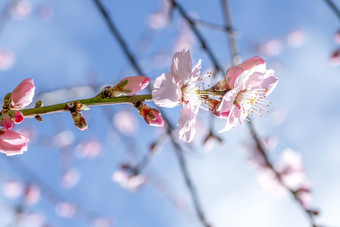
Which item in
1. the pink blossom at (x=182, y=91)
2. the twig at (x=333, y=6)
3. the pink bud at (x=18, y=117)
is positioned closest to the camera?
the pink bud at (x=18, y=117)

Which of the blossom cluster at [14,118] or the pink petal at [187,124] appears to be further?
the pink petal at [187,124]

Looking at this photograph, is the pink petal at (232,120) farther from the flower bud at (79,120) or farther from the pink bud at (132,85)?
the flower bud at (79,120)

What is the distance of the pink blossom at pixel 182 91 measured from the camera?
1.19m

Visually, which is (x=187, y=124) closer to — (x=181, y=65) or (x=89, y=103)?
(x=181, y=65)

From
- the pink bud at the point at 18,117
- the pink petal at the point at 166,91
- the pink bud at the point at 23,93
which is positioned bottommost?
the pink petal at the point at 166,91

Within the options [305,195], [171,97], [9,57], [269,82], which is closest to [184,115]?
[171,97]

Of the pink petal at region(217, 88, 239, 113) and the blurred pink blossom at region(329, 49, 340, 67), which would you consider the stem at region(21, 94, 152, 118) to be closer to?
the pink petal at region(217, 88, 239, 113)

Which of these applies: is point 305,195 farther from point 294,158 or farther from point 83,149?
point 83,149

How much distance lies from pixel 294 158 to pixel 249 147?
2.35ft

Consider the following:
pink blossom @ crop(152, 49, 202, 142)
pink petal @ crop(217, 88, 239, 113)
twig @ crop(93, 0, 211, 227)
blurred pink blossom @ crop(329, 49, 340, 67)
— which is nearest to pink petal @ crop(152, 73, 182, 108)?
pink blossom @ crop(152, 49, 202, 142)

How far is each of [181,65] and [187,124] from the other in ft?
0.75

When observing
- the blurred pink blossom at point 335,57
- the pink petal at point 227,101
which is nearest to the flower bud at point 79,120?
the pink petal at point 227,101

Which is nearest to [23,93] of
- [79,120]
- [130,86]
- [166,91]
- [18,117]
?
[18,117]

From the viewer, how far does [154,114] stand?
1243mm
